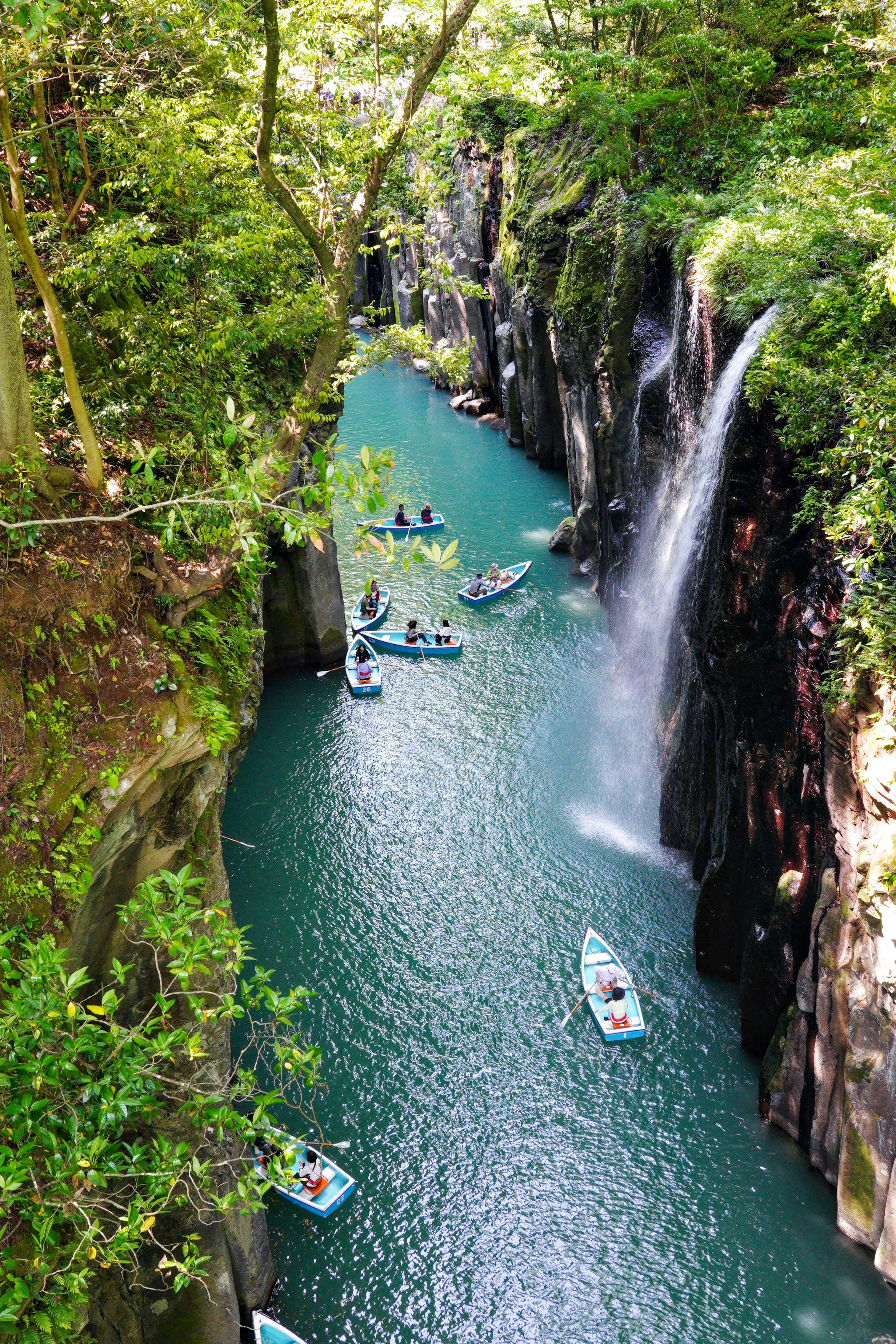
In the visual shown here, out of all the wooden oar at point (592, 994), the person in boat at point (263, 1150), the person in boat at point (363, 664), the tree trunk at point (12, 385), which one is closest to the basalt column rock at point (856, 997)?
the wooden oar at point (592, 994)

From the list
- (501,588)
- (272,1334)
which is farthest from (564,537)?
(272,1334)

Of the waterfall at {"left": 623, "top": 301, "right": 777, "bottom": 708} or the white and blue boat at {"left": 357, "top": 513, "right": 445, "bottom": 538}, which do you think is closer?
the waterfall at {"left": 623, "top": 301, "right": 777, "bottom": 708}

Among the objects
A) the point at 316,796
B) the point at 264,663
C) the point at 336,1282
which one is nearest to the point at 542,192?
the point at 264,663

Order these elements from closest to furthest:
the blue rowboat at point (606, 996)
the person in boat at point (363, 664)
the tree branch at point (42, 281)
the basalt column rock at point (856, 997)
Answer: the tree branch at point (42, 281) < the basalt column rock at point (856, 997) < the blue rowboat at point (606, 996) < the person in boat at point (363, 664)

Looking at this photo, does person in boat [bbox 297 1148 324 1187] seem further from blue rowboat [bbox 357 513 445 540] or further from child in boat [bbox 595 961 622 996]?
blue rowboat [bbox 357 513 445 540]

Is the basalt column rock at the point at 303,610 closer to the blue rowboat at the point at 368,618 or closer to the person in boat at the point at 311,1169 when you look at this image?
the blue rowboat at the point at 368,618

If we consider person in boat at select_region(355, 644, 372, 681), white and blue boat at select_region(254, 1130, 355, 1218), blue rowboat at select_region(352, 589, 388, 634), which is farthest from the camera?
blue rowboat at select_region(352, 589, 388, 634)

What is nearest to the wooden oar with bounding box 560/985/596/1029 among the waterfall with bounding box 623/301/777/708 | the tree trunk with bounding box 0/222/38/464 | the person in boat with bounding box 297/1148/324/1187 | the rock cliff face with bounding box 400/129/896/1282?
the rock cliff face with bounding box 400/129/896/1282
